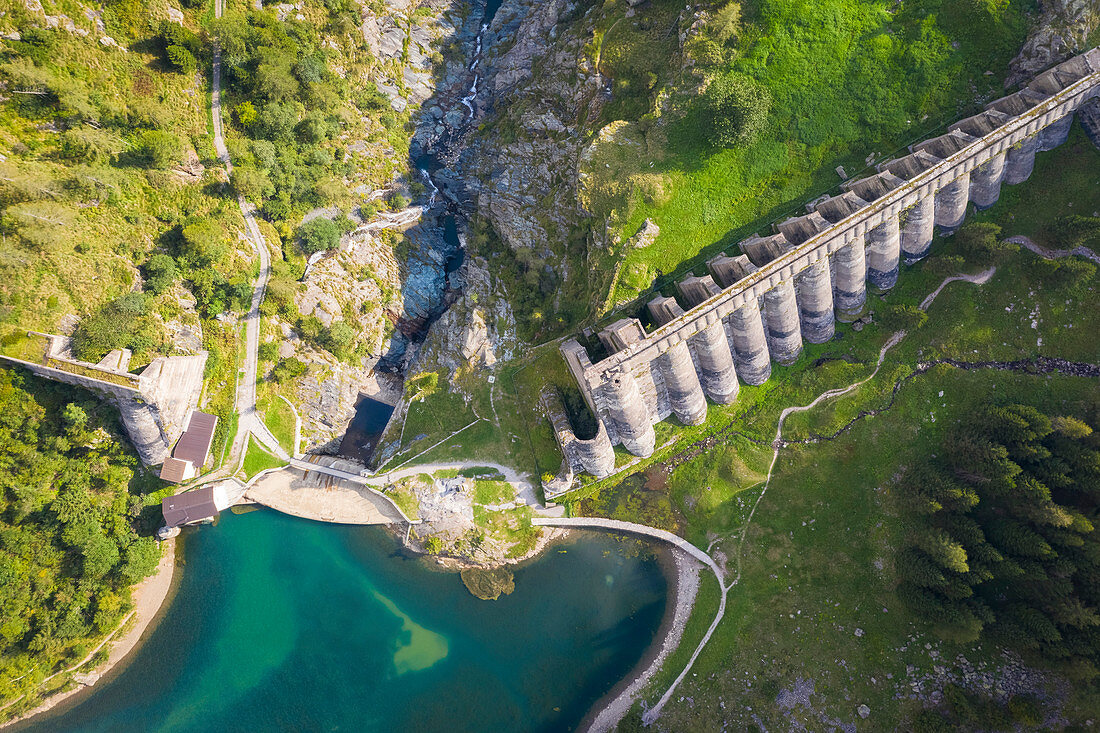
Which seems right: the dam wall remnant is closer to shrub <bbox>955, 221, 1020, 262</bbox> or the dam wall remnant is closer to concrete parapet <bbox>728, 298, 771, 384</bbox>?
concrete parapet <bbox>728, 298, 771, 384</bbox>

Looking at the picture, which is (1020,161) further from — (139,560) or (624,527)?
(139,560)

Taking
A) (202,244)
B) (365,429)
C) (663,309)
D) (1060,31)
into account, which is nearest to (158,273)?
(202,244)

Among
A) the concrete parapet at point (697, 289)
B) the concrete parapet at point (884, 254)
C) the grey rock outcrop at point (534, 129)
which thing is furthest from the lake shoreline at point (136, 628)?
the concrete parapet at point (884, 254)

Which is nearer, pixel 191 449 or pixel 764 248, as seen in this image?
pixel 764 248

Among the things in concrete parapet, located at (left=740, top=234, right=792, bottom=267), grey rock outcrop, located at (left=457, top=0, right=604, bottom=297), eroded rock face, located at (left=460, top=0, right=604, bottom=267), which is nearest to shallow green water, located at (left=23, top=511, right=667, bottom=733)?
concrete parapet, located at (left=740, top=234, right=792, bottom=267)

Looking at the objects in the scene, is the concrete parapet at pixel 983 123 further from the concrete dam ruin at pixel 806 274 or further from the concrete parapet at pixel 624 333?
the concrete parapet at pixel 624 333

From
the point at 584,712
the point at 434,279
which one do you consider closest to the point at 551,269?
the point at 434,279
